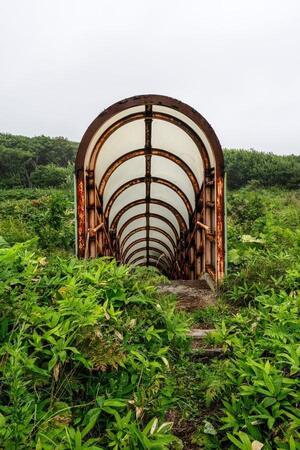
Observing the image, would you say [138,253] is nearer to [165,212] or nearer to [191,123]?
[165,212]

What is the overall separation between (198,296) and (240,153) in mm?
24645

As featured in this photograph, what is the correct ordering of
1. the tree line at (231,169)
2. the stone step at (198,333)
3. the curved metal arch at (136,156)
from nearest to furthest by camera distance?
the stone step at (198,333) → the curved metal arch at (136,156) → the tree line at (231,169)

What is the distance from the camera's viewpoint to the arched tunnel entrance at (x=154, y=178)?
516cm

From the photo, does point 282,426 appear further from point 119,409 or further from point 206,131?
point 206,131

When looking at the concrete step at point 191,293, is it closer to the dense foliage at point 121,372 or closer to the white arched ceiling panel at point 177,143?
the dense foliage at point 121,372

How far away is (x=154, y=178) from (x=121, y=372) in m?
5.66

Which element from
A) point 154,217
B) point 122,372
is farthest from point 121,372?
point 154,217

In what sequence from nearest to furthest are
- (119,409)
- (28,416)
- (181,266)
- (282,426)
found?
(28,416), (282,426), (119,409), (181,266)

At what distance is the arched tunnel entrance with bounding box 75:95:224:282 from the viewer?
516 centimetres

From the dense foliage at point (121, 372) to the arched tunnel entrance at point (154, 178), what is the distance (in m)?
2.58

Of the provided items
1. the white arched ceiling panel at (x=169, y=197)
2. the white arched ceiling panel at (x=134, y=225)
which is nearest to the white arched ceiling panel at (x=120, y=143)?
the white arched ceiling panel at (x=169, y=197)

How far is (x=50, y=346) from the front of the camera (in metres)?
1.99

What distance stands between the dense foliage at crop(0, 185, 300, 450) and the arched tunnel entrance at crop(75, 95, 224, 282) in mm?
2577

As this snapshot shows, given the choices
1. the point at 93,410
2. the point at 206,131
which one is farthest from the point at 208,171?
the point at 93,410
